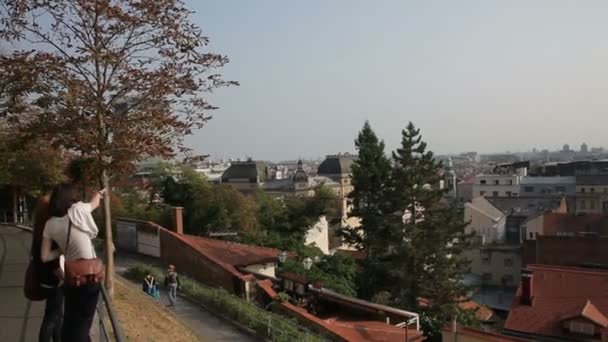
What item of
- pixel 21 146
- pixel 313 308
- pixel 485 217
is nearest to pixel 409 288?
pixel 313 308

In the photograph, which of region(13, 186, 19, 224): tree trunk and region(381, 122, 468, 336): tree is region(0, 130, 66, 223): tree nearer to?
region(13, 186, 19, 224): tree trunk

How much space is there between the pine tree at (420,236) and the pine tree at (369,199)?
718mm

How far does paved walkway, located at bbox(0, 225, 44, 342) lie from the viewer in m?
8.08

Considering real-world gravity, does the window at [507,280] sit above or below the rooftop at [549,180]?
below

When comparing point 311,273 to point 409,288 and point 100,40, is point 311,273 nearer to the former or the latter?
point 409,288

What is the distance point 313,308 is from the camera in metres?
19.4

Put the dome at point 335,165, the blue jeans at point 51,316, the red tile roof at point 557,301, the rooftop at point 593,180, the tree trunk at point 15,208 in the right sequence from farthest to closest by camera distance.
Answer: the dome at point 335,165, the rooftop at point 593,180, the tree trunk at point 15,208, the red tile roof at point 557,301, the blue jeans at point 51,316

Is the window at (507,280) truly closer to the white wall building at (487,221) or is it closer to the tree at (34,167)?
the white wall building at (487,221)

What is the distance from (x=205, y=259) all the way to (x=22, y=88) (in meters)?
12.7

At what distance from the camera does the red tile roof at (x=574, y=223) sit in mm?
48625

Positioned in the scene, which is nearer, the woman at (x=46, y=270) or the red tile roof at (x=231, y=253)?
the woman at (x=46, y=270)

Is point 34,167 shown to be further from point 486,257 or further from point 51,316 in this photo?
point 486,257

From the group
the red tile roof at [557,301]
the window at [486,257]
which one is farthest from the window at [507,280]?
the red tile roof at [557,301]

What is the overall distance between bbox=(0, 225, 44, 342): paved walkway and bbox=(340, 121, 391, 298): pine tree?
19594 mm
